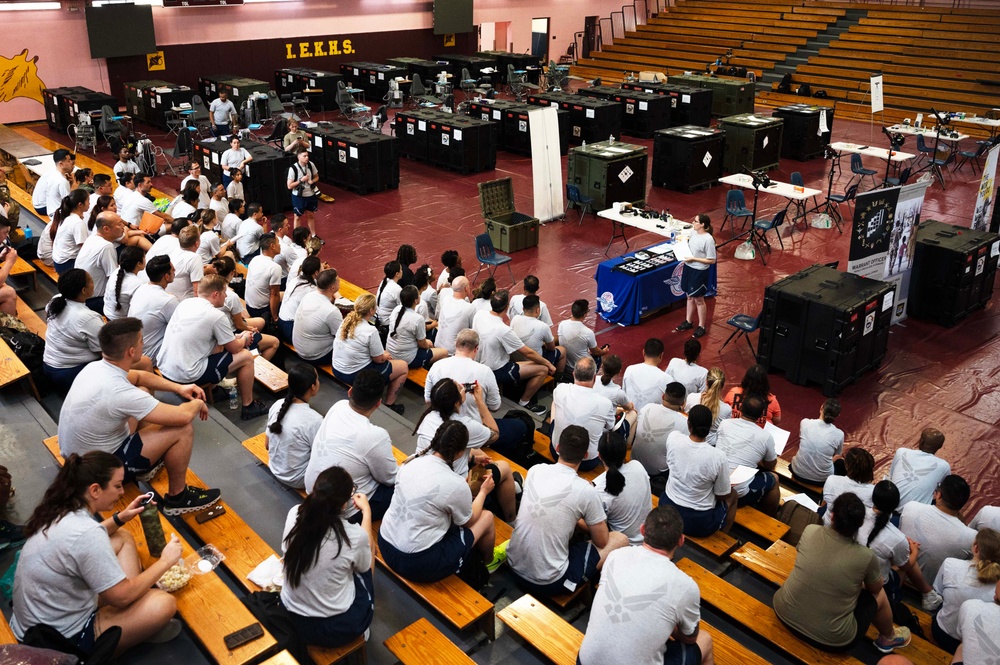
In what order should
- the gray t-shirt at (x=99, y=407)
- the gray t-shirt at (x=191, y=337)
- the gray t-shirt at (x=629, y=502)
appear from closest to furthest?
the gray t-shirt at (x=99, y=407), the gray t-shirt at (x=629, y=502), the gray t-shirt at (x=191, y=337)

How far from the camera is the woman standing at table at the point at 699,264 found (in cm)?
988

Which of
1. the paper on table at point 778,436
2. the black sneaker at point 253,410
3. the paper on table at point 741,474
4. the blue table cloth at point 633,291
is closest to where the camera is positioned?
the paper on table at point 741,474

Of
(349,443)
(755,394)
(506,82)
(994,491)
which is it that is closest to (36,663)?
(349,443)

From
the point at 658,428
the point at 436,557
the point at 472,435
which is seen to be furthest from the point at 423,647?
the point at 658,428

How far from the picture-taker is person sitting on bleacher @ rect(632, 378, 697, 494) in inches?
247

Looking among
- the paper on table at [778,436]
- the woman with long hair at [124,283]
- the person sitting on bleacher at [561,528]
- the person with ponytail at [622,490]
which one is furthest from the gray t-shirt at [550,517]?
the woman with long hair at [124,283]

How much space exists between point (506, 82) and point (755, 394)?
82.1 ft

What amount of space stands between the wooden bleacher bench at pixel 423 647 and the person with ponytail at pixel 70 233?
691cm

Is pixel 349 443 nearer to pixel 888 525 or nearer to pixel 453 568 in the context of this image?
pixel 453 568

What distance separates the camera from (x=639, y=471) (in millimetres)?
5320

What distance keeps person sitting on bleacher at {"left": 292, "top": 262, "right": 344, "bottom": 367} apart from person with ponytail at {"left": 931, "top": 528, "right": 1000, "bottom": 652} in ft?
17.7

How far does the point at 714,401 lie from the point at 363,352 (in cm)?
320

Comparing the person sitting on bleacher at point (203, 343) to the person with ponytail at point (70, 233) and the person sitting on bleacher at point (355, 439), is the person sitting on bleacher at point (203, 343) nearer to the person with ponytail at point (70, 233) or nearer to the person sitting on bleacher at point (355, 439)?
the person sitting on bleacher at point (355, 439)

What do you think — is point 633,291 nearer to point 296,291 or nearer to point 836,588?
point 296,291
